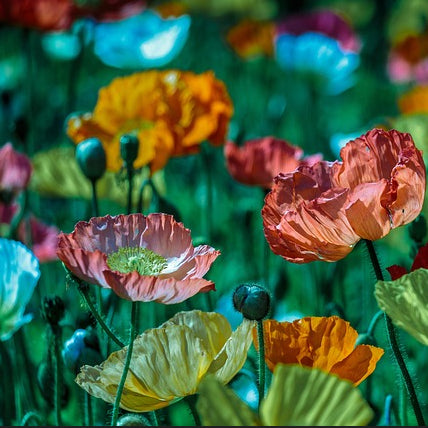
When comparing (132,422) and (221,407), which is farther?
(132,422)

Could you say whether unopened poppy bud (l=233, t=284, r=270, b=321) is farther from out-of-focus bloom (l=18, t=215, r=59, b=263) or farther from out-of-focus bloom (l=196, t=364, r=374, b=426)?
out-of-focus bloom (l=18, t=215, r=59, b=263)

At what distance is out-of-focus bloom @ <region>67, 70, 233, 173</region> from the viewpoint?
1439 mm

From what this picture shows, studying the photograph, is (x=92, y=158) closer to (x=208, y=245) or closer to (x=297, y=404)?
(x=208, y=245)

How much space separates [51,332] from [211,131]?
1.61 feet

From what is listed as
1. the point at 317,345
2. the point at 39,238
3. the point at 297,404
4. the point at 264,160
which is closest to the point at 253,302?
the point at 317,345

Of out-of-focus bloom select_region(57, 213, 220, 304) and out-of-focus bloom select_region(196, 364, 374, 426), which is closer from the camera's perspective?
out-of-focus bloom select_region(196, 364, 374, 426)

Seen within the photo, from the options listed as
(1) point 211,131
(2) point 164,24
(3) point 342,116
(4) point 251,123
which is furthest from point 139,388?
(3) point 342,116

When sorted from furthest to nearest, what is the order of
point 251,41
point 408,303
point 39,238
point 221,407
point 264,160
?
1. point 251,41
2. point 39,238
3. point 264,160
4. point 408,303
5. point 221,407

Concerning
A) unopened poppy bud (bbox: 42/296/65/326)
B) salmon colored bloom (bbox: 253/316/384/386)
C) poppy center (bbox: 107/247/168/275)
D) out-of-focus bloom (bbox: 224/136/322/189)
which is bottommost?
salmon colored bloom (bbox: 253/316/384/386)

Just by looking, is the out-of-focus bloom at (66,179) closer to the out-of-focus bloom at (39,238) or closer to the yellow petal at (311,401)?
the out-of-focus bloom at (39,238)

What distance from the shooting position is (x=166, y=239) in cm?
90

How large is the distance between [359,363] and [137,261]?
0.23 metres

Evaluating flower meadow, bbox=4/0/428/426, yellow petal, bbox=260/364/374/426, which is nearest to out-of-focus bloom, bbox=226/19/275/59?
flower meadow, bbox=4/0/428/426

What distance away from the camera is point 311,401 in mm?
589
